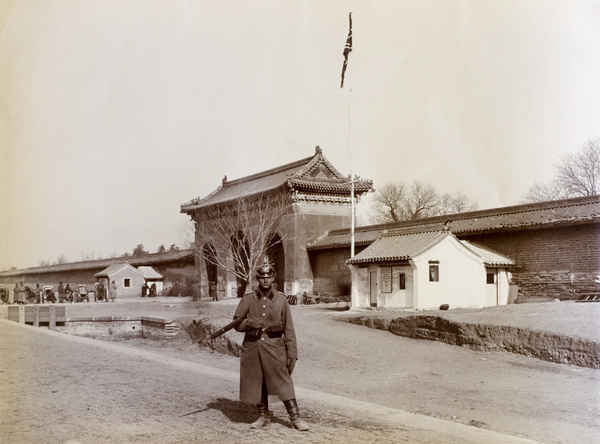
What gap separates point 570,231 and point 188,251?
87.2 feet

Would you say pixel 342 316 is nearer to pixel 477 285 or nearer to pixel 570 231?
pixel 477 285

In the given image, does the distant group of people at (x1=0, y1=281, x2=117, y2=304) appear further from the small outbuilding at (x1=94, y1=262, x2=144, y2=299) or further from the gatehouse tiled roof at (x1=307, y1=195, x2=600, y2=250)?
the gatehouse tiled roof at (x1=307, y1=195, x2=600, y2=250)

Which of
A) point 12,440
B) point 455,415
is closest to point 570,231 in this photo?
point 455,415

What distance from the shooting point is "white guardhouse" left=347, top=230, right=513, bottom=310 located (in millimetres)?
17391

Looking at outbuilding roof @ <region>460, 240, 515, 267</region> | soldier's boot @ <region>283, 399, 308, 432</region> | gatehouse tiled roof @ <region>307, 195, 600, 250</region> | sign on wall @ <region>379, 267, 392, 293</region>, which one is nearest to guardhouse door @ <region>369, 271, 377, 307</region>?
sign on wall @ <region>379, 267, 392, 293</region>

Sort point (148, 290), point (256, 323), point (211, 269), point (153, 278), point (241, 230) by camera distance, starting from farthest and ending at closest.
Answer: point (153, 278), point (148, 290), point (211, 269), point (241, 230), point (256, 323)

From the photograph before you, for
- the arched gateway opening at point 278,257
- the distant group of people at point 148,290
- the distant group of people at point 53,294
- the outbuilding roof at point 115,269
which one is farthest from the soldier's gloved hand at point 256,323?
the outbuilding roof at point 115,269

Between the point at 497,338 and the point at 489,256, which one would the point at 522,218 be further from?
→ the point at 497,338

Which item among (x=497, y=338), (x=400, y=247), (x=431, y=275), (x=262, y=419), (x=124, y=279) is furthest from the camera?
(x=124, y=279)

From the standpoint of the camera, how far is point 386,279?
18438 millimetres

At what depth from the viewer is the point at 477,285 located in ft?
59.3

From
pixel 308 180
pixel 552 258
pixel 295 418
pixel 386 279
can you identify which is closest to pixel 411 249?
pixel 386 279

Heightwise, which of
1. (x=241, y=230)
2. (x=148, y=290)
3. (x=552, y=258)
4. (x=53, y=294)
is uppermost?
(x=241, y=230)

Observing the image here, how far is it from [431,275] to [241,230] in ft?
57.2
